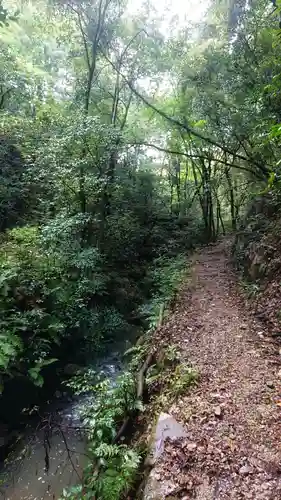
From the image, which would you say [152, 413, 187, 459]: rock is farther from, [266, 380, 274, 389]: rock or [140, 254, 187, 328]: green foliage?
[140, 254, 187, 328]: green foliage

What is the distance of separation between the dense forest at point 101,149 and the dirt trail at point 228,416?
2816 mm

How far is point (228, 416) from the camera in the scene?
143 inches

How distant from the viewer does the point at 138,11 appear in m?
12.2

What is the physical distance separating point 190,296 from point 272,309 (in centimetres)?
263

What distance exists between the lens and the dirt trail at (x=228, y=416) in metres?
2.85

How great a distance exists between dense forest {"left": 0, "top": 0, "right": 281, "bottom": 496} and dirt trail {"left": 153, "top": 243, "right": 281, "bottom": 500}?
2816mm

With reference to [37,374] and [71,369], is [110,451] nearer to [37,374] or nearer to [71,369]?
[37,374]

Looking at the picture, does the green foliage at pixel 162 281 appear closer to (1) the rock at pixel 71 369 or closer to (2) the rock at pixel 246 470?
(1) the rock at pixel 71 369

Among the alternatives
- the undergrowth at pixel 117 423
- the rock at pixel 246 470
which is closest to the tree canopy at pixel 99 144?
the undergrowth at pixel 117 423

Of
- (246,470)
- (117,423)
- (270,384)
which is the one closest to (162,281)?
(117,423)

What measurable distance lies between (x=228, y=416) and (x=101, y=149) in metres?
8.27

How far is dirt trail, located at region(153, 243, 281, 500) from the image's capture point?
112 inches

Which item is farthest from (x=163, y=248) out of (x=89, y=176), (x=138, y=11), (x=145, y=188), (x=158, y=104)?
(x=138, y=11)

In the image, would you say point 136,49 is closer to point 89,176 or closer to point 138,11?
point 138,11
